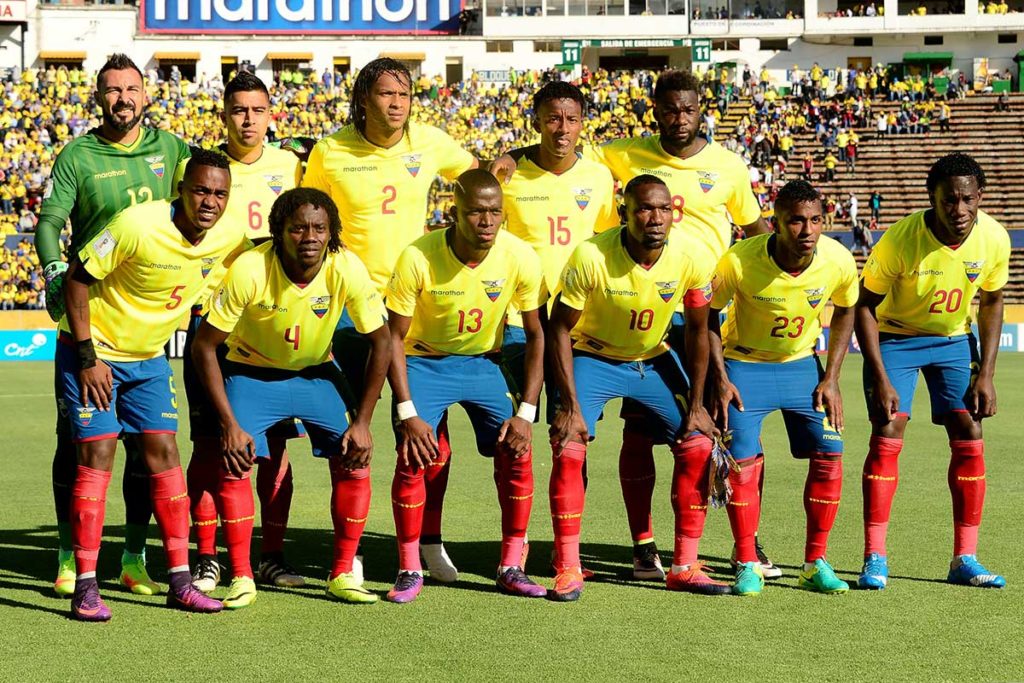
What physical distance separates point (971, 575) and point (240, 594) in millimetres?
3756

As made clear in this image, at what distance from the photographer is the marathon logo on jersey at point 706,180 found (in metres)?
8.09

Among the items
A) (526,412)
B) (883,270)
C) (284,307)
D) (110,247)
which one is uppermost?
(110,247)

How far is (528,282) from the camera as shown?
24.0 feet

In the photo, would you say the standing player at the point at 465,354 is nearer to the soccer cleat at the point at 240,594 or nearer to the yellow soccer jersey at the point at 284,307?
the yellow soccer jersey at the point at 284,307

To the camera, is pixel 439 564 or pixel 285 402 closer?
pixel 285 402

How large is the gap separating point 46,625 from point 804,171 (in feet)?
115

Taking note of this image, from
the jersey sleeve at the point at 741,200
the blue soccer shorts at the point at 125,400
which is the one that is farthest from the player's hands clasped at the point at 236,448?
the jersey sleeve at the point at 741,200

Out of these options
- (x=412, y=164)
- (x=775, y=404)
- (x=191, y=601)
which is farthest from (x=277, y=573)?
(x=775, y=404)

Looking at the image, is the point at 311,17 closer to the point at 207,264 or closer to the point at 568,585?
the point at 207,264

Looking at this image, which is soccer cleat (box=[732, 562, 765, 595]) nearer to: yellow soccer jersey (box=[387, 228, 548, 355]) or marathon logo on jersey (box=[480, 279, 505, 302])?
yellow soccer jersey (box=[387, 228, 548, 355])

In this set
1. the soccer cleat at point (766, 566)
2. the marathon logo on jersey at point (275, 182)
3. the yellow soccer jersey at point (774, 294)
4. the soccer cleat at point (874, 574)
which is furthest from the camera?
the marathon logo on jersey at point (275, 182)

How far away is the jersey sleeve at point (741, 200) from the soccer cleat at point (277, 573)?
324 centimetres

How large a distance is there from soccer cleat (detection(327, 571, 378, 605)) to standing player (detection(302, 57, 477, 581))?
69 centimetres

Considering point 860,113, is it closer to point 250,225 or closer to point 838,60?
point 838,60
